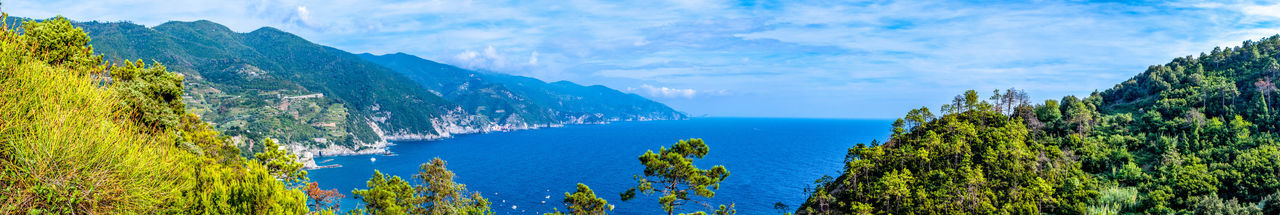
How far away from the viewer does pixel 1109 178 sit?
73.7 metres

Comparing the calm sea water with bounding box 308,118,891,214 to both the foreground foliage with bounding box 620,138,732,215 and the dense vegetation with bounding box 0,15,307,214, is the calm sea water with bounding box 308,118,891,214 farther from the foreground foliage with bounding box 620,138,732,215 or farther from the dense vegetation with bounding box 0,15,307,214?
the dense vegetation with bounding box 0,15,307,214

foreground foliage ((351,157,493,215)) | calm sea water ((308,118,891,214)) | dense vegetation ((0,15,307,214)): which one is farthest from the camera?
calm sea water ((308,118,891,214))

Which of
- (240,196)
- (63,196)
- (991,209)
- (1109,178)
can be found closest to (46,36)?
(240,196)

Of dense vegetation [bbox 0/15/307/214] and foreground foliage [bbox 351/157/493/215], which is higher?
dense vegetation [bbox 0/15/307/214]

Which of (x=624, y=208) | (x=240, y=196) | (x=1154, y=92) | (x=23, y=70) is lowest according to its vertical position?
(x=624, y=208)

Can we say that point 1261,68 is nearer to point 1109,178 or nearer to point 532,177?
point 1109,178

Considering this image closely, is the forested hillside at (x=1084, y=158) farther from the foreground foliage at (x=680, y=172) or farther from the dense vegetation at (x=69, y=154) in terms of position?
the dense vegetation at (x=69, y=154)

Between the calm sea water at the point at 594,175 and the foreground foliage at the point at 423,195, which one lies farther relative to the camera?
the calm sea water at the point at 594,175

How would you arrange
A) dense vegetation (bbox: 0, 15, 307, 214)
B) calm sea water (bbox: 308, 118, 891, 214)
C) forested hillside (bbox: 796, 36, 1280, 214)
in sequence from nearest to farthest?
dense vegetation (bbox: 0, 15, 307, 214), forested hillside (bbox: 796, 36, 1280, 214), calm sea water (bbox: 308, 118, 891, 214)

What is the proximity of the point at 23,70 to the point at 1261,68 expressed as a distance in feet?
498

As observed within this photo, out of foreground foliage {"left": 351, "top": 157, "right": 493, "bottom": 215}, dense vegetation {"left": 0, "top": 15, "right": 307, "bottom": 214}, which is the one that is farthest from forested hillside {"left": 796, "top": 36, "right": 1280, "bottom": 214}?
dense vegetation {"left": 0, "top": 15, "right": 307, "bottom": 214}

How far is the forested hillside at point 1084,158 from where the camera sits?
62281mm

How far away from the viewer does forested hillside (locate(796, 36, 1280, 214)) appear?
62281mm

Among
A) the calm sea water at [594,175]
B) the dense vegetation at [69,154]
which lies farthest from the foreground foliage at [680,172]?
the calm sea water at [594,175]
